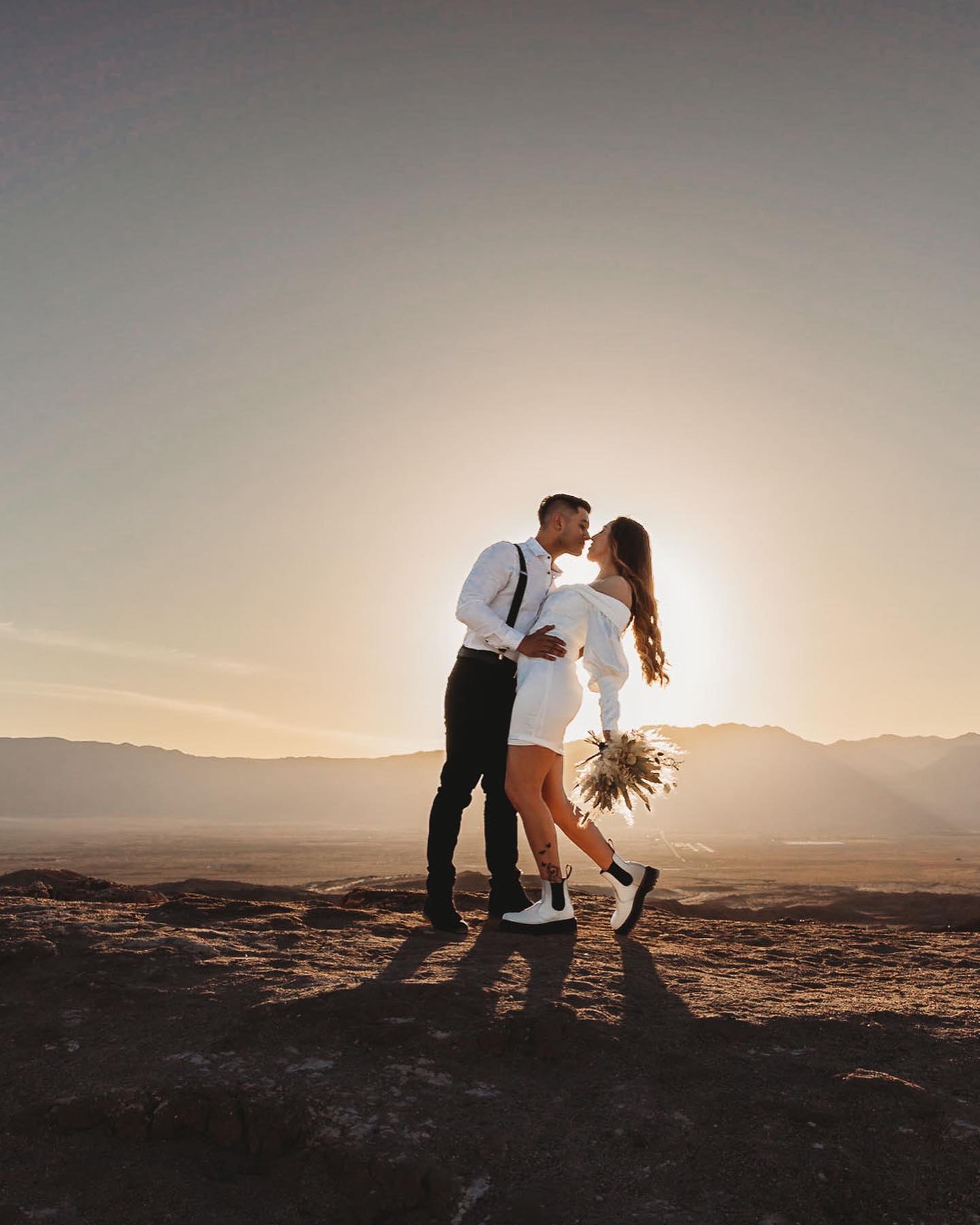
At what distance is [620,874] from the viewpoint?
174 inches

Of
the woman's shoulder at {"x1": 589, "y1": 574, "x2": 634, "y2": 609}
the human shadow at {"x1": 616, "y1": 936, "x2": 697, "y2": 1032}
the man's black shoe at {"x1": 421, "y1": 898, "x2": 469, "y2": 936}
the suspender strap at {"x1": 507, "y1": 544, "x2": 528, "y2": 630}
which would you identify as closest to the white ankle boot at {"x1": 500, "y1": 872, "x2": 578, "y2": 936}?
the man's black shoe at {"x1": 421, "y1": 898, "x2": 469, "y2": 936}

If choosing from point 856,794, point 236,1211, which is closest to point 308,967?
point 236,1211

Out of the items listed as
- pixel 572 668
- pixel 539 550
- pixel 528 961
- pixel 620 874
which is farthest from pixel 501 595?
pixel 528 961

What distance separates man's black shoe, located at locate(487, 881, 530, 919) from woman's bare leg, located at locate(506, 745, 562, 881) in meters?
0.70

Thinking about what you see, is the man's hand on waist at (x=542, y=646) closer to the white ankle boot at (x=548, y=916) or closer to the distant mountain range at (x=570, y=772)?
the white ankle boot at (x=548, y=916)

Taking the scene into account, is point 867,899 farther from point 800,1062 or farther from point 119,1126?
point 119,1126

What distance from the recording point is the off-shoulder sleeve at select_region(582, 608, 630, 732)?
15.0 feet

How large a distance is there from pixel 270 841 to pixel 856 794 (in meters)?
61.5

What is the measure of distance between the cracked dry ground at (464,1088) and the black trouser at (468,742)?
0.97 metres

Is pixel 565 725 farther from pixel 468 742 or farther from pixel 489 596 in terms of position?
pixel 489 596

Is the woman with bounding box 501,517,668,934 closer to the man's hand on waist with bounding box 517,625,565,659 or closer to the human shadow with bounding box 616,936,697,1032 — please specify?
the man's hand on waist with bounding box 517,625,565,659

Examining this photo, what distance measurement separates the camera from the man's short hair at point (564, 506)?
5059 mm

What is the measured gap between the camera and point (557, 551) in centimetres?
508

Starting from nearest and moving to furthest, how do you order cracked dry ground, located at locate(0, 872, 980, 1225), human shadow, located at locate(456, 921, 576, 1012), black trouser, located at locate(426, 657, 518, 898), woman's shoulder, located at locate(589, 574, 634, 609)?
cracked dry ground, located at locate(0, 872, 980, 1225) → human shadow, located at locate(456, 921, 576, 1012) → black trouser, located at locate(426, 657, 518, 898) → woman's shoulder, located at locate(589, 574, 634, 609)
